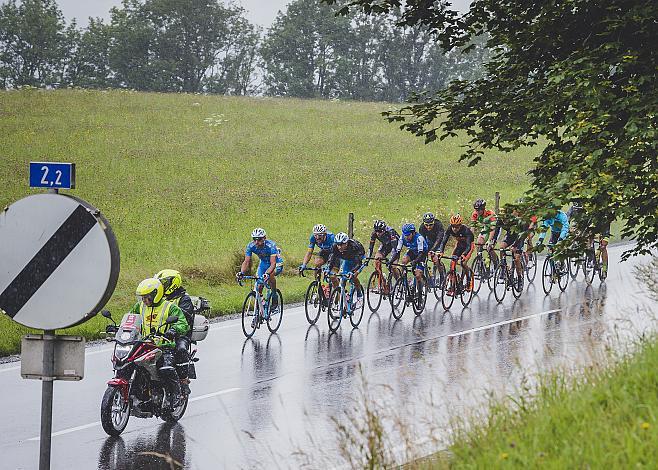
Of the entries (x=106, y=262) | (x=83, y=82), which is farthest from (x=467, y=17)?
(x=83, y=82)

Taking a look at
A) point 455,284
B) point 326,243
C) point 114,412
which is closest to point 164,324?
point 114,412

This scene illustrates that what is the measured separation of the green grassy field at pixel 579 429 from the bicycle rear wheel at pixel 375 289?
1166 cm

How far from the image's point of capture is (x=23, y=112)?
54.2m

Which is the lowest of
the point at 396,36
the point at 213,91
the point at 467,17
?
the point at 467,17

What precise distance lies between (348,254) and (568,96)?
8.07 metres

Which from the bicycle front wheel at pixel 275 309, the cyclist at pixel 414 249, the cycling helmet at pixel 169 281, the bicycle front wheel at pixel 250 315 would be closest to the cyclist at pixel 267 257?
the bicycle front wheel at pixel 275 309

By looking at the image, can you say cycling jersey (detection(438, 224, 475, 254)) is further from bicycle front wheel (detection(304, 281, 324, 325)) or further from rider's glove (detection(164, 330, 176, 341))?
rider's glove (detection(164, 330, 176, 341))

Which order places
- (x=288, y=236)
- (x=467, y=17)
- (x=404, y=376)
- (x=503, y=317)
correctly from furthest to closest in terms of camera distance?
1. (x=288, y=236)
2. (x=503, y=317)
3. (x=404, y=376)
4. (x=467, y=17)

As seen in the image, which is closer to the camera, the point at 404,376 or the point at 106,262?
the point at 106,262

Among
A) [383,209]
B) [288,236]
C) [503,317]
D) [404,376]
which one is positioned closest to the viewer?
[404,376]

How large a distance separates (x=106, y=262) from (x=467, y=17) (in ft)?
23.7

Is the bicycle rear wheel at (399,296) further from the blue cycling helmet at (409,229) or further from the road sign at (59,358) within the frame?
the road sign at (59,358)

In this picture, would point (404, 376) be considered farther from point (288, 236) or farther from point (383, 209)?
point (383, 209)

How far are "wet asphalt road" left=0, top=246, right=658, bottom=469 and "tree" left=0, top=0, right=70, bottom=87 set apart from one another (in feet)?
266
